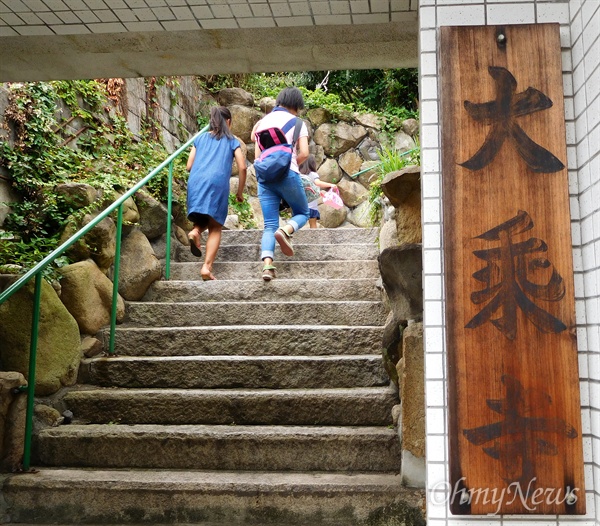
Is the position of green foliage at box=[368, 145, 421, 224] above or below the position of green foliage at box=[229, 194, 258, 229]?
below

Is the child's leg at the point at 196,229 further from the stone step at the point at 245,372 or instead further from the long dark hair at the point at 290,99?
Answer: the stone step at the point at 245,372

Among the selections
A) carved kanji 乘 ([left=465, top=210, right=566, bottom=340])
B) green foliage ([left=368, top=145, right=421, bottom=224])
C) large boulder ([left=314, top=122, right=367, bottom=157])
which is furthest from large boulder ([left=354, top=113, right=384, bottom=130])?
carved kanji 乘 ([left=465, top=210, right=566, bottom=340])

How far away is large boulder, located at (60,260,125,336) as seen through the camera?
4.24m

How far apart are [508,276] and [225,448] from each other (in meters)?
2.01

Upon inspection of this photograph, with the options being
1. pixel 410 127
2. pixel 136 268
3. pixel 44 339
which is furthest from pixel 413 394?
pixel 410 127

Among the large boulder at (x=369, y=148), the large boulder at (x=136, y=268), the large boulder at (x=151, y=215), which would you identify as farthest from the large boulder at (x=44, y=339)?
the large boulder at (x=369, y=148)

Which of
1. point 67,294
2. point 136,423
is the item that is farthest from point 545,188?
point 67,294

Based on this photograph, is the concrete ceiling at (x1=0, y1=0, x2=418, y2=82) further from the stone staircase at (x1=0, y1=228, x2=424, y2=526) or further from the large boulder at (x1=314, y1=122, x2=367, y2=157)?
the large boulder at (x1=314, y1=122, x2=367, y2=157)

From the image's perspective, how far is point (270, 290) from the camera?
4.95m

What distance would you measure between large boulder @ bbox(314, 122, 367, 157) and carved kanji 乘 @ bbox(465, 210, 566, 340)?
8356 millimetres

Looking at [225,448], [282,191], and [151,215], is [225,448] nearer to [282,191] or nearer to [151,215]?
[282,191]

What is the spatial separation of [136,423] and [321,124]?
7.28m

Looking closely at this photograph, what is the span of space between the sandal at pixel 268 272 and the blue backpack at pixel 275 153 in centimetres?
69

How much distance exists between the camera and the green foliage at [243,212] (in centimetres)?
876
